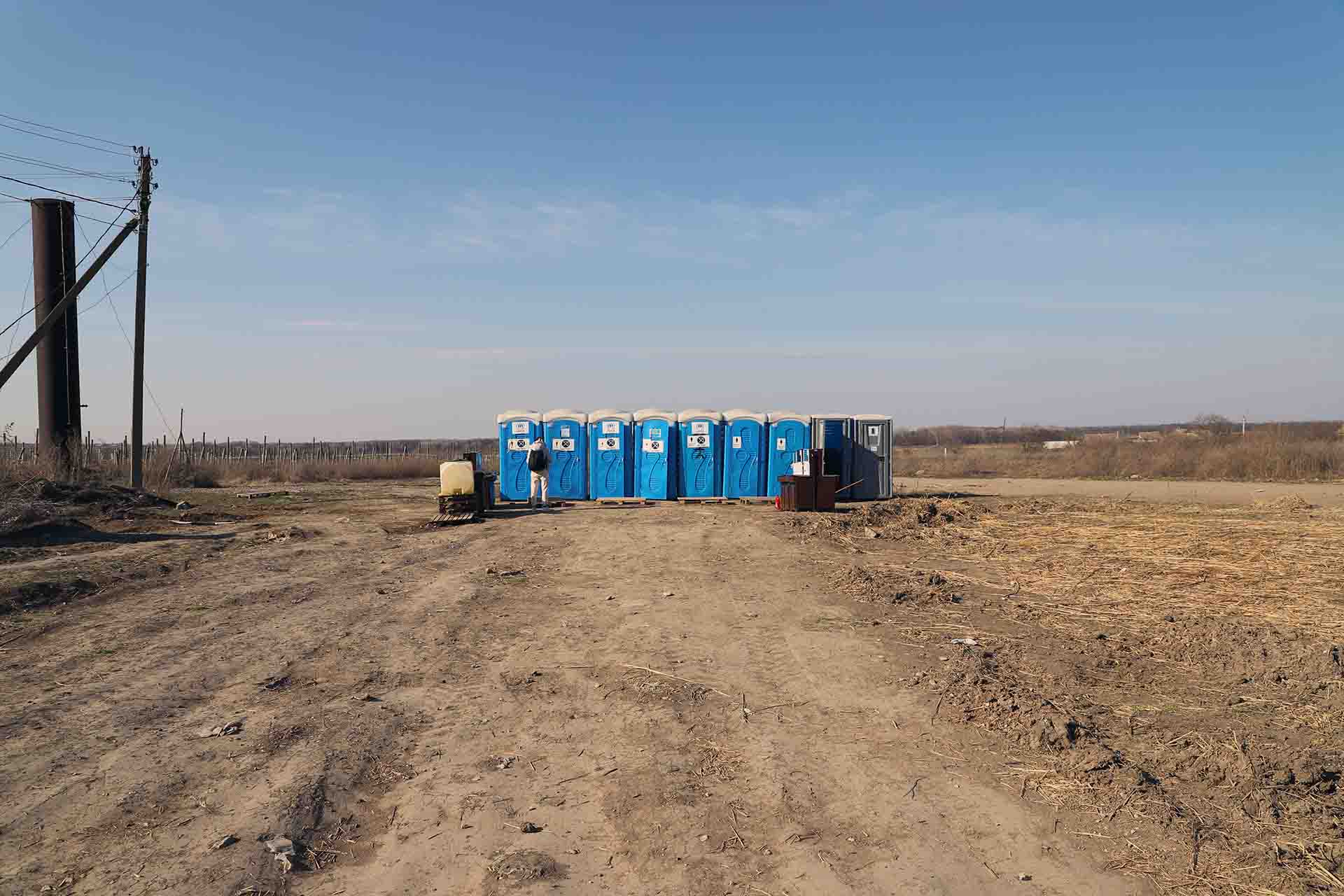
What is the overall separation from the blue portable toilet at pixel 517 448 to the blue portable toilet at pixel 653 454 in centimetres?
308

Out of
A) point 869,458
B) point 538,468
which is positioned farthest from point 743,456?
point 538,468

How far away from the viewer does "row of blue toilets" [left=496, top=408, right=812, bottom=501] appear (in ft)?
82.7

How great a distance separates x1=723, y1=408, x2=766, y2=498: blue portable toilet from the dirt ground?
13.5m

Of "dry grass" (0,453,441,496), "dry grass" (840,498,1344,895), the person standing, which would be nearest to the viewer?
"dry grass" (840,498,1344,895)

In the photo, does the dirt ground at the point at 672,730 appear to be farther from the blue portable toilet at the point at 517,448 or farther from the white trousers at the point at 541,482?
the blue portable toilet at the point at 517,448

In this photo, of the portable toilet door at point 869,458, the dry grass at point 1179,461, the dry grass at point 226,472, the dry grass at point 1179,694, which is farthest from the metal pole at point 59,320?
the dry grass at point 1179,461

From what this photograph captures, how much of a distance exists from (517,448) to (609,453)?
2796 mm

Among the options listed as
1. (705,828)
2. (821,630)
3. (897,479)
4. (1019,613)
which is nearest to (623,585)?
(821,630)

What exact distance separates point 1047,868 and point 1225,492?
30047 millimetres

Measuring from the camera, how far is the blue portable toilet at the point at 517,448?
983 inches

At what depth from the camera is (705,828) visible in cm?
441

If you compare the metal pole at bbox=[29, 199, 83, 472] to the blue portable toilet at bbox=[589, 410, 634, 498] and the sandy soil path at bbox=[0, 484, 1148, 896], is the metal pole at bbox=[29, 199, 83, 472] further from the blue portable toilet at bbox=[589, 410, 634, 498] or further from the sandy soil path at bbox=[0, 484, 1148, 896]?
the sandy soil path at bbox=[0, 484, 1148, 896]

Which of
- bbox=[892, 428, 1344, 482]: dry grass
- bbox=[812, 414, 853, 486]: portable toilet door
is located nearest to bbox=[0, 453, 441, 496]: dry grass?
bbox=[812, 414, 853, 486]: portable toilet door

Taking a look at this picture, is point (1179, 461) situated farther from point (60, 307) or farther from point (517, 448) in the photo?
point (60, 307)
